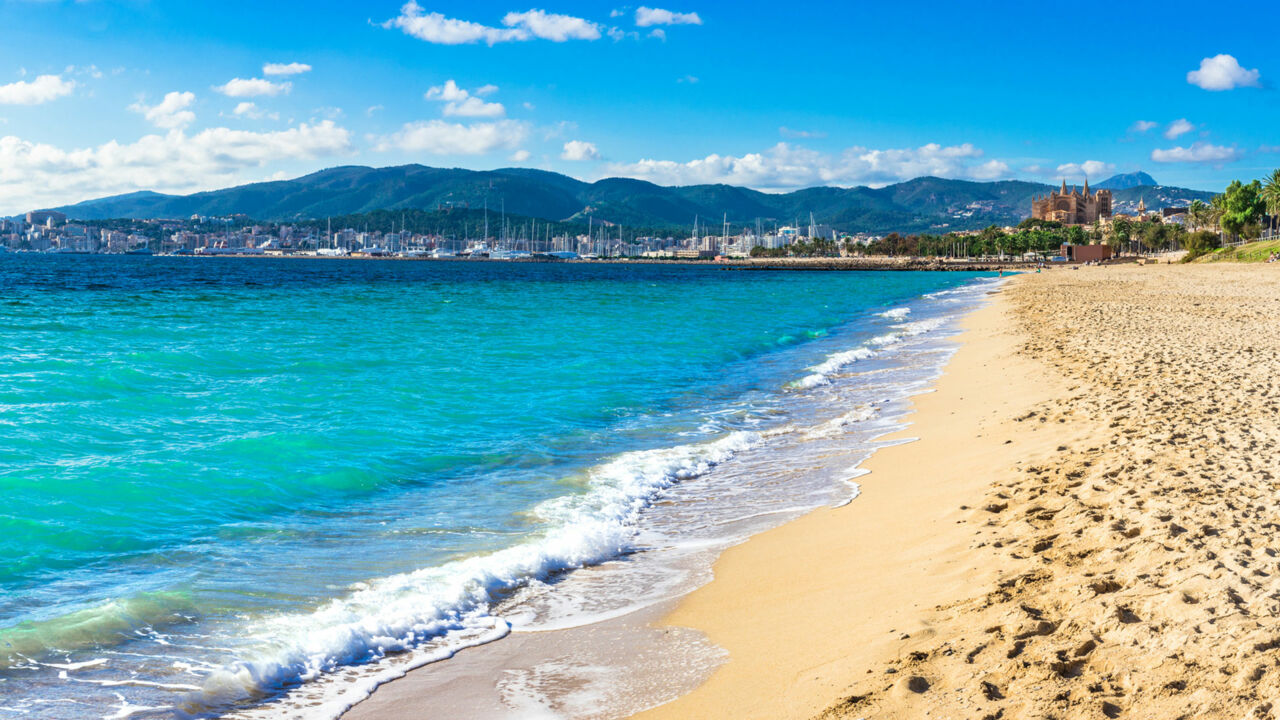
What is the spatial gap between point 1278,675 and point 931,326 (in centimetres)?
2770

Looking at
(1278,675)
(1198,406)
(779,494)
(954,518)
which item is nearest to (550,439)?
(779,494)

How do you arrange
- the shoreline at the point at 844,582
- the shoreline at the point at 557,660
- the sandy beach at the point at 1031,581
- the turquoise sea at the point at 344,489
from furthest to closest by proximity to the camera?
the turquoise sea at the point at 344,489
the shoreline at the point at 557,660
the shoreline at the point at 844,582
the sandy beach at the point at 1031,581

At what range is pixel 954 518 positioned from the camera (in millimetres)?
6566

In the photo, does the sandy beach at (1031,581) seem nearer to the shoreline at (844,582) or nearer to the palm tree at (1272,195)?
the shoreline at (844,582)

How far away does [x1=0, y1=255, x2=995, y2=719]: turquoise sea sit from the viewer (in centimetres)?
511

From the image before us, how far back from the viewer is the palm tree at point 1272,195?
93.6 m

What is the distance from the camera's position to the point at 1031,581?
4777 mm

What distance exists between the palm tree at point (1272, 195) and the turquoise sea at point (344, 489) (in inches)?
3872

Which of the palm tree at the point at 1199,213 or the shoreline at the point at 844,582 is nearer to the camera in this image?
the shoreline at the point at 844,582

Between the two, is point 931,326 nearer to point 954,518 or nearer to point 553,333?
point 553,333

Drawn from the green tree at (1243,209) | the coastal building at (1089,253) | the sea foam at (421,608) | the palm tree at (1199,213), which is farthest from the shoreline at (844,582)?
the palm tree at (1199,213)

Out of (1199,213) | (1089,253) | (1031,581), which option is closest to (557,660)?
(1031,581)

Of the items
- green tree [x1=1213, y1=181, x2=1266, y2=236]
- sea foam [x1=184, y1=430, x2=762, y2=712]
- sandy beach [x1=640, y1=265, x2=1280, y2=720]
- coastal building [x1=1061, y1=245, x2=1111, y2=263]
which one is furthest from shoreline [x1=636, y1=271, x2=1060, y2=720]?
coastal building [x1=1061, y1=245, x2=1111, y2=263]

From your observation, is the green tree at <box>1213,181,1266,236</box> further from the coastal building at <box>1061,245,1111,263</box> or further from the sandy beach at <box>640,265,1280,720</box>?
the sandy beach at <box>640,265,1280,720</box>
